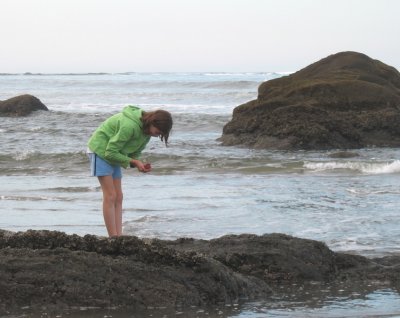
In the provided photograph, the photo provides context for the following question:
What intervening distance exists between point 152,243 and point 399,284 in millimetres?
1922

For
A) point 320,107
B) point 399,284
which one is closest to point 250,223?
point 399,284

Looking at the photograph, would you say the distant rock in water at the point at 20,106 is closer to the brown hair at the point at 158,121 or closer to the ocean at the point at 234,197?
the ocean at the point at 234,197

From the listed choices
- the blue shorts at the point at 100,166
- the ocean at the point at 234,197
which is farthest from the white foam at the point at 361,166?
the blue shorts at the point at 100,166

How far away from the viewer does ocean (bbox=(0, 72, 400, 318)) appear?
27.7ft

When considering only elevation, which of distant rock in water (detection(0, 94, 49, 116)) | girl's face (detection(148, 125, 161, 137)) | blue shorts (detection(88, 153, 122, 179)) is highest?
girl's face (detection(148, 125, 161, 137))

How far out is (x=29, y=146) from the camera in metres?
21.1

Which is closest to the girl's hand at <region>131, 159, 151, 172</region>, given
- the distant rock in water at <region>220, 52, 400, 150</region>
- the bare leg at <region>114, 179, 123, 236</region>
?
the bare leg at <region>114, 179, 123, 236</region>

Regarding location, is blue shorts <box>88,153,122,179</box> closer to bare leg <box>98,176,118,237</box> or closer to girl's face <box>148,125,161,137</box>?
bare leg <box>98,176,118,237</box>

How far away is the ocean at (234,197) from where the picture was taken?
8445 mm

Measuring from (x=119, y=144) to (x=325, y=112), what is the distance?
42.7 ft

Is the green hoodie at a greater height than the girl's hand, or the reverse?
the green hoodie

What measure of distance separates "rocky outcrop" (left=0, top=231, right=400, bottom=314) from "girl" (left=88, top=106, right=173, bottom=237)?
111 cm

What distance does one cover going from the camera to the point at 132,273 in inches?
220

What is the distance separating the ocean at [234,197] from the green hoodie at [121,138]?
1809mm
